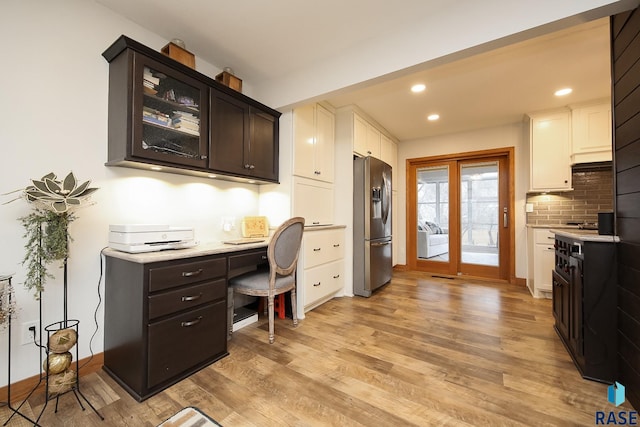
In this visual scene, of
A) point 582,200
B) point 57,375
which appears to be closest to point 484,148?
point 582,200

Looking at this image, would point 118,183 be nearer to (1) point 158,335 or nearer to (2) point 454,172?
(1) point 158,335

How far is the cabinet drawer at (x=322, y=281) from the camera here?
281 centimetres

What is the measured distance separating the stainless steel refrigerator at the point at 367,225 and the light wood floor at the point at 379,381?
30.6 inches

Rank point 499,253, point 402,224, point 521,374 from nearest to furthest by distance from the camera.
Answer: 1. point 521,374
2. point 499,253
3. point 402,224

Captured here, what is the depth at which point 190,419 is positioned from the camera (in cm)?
136

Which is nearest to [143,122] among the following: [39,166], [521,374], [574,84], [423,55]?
[39,166]

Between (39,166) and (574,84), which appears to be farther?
(574,84)

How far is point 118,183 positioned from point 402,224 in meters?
4.41

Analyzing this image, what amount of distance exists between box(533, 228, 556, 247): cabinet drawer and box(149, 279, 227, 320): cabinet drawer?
3.70 metres

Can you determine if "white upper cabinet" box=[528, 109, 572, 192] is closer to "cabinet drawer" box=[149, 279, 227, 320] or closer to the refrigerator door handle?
the refrigerator door handle

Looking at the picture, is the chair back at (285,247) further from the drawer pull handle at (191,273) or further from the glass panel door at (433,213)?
the glass panel door at (433,213)

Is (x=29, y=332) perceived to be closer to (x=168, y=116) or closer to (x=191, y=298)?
(x=191, y=298)

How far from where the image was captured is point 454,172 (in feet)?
15.3

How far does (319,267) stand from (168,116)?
1989 millimetres
